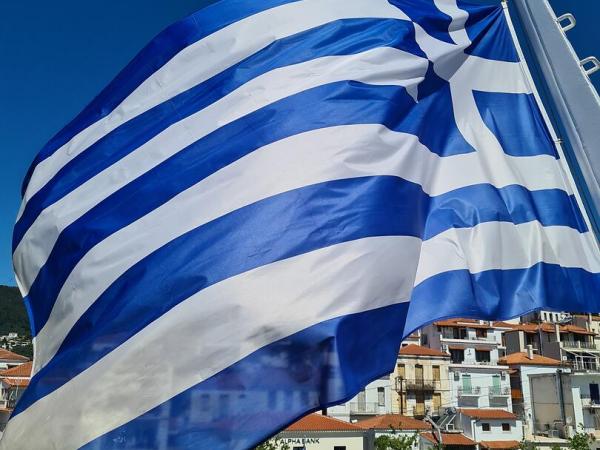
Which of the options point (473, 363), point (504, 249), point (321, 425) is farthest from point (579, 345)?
point (504, 249)

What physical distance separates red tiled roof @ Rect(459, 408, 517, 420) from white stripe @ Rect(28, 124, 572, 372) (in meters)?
47.7

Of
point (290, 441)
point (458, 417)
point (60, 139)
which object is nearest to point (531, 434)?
point (458, 417)

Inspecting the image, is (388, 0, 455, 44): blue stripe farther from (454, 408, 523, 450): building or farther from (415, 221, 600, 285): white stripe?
(454, 408, 523, 450): building

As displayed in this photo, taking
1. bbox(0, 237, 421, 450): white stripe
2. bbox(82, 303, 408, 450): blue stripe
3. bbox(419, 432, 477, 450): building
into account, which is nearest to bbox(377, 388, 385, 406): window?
bbox(419, 432, 477, 450): building

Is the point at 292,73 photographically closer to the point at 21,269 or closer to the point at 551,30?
the point at 551,30

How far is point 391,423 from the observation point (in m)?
45.2

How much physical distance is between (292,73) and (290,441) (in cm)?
3743

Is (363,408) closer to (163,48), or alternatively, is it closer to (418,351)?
(418,351)

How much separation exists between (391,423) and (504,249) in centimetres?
4363

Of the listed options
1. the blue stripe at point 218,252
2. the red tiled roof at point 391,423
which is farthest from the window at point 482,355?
the blue stripe at point 218,252

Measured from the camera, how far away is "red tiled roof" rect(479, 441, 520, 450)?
153ft

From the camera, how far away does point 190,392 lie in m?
2.81

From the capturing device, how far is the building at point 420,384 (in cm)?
5138

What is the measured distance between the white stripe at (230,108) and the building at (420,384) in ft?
160
